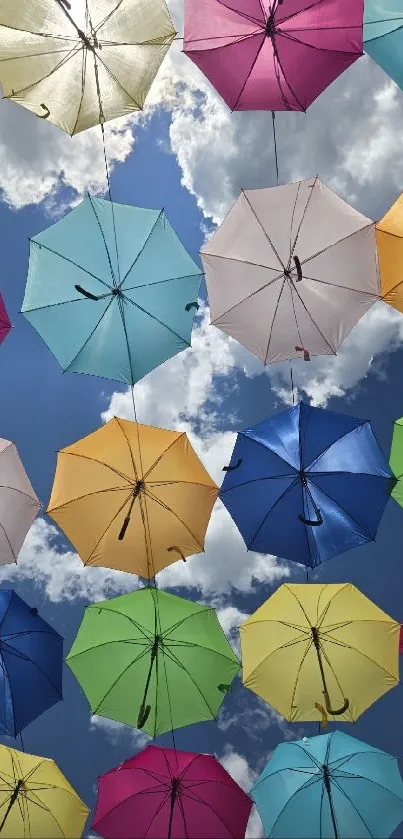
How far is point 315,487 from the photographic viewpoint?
12336 mm

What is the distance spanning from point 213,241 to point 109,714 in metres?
8.21

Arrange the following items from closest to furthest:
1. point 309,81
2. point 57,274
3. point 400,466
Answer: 1. point 309,81
2. point 57,274
3. point 400,466

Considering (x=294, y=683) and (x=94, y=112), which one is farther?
(x=294, y=683)

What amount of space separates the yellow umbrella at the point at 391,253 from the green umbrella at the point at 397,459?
2.22m

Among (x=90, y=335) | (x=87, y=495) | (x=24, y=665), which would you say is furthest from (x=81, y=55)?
(x=24, y=665)

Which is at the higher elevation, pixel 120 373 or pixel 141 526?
pixel 120 373

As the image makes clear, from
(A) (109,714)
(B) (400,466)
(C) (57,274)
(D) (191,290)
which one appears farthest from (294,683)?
(C) (57,274)

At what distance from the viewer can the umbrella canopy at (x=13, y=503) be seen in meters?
13.5

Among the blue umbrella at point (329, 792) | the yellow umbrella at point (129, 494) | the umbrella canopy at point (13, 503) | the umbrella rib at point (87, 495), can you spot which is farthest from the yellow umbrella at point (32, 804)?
the umbrella rib at point (87, 495)

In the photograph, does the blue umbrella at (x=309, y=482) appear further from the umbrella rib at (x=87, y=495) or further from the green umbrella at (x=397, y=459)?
the umbrella rib at (x=87, y=495)

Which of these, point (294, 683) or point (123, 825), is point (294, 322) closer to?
point (294, 683)

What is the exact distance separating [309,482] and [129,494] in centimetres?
303

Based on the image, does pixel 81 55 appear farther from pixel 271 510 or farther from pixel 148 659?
pixel 148 659

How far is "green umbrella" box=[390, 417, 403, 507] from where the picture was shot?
1302cm
